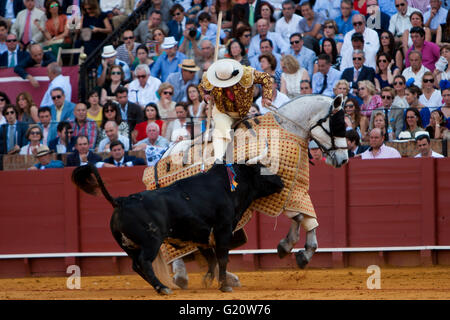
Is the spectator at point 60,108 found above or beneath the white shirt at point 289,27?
beneath

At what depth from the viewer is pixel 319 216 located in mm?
10617

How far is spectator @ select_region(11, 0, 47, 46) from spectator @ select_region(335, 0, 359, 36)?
16.9 feet

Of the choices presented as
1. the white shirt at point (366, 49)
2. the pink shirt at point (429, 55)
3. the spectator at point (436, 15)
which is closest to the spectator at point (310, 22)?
the white shirt at point (366, 49)

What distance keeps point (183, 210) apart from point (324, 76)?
16.6 feet

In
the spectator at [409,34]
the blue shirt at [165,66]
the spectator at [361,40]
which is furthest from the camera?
the blue shirt at [165,66]

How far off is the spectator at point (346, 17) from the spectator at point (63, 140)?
4.03 meters

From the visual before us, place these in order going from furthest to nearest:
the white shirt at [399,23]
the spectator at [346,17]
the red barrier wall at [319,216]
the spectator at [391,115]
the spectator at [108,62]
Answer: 1. the spectator at [108,62]
2. the spectator at [346,17]
3. the white shirt at [399,23]
4. the spectator at [391,115]
5. the red barrier wall at [319,216]

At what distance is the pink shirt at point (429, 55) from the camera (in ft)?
37.5

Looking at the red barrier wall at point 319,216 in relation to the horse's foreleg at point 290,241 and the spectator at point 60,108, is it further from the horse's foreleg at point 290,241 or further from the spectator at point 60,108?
the horse's foreleg at point 290,241

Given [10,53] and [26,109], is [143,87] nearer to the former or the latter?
[26,109]

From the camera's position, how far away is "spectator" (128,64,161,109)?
12625 mm
